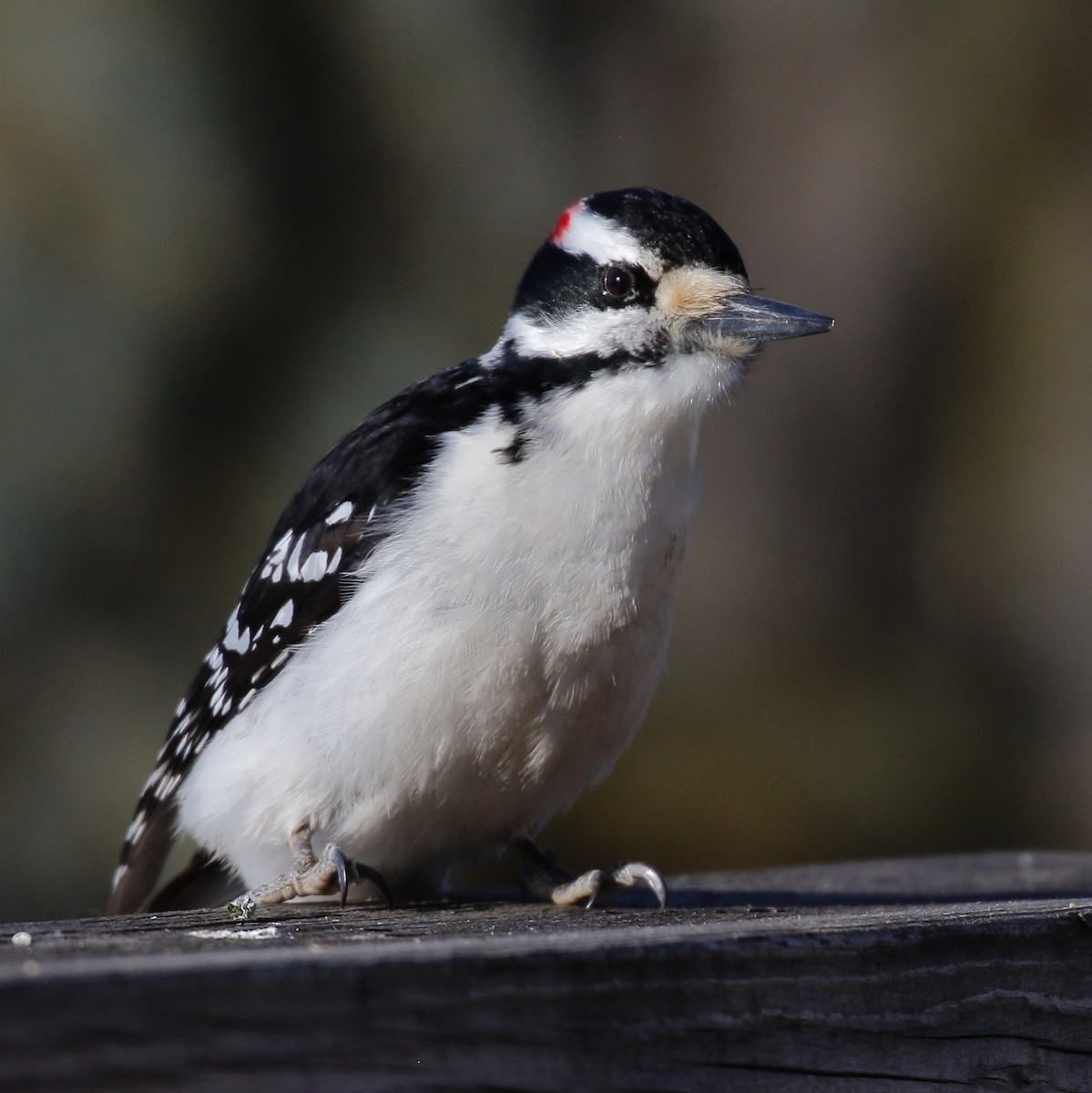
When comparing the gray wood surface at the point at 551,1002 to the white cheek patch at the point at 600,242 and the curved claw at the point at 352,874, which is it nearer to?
the curved claw at the point at 352,874

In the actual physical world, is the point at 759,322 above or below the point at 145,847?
above

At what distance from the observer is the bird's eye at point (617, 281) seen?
8.63 ft

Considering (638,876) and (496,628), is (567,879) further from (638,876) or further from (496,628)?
(496,628)

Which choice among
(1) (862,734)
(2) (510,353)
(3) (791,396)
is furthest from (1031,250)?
(2) (510,353)

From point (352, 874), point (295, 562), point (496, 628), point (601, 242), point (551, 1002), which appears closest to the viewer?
point (551, 1002)

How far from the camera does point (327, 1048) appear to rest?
51.7 inches

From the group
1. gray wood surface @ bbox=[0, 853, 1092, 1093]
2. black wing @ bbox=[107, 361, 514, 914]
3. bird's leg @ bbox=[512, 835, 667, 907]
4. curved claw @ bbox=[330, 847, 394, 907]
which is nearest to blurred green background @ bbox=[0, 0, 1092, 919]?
black wing @ bbox=[107, 361, 514, 914]

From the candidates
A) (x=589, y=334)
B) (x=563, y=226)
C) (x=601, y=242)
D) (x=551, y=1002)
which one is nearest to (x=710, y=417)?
(x=563, y=226)

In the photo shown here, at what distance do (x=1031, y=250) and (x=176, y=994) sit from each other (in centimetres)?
664

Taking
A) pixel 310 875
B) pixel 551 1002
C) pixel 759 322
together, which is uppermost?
pixel 759 322

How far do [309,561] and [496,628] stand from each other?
50 centimetres

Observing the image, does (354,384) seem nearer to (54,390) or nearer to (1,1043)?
(54,390)

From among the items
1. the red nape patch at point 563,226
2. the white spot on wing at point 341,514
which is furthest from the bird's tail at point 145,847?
the red nape patch at point 563,226

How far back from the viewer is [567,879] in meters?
2.88
